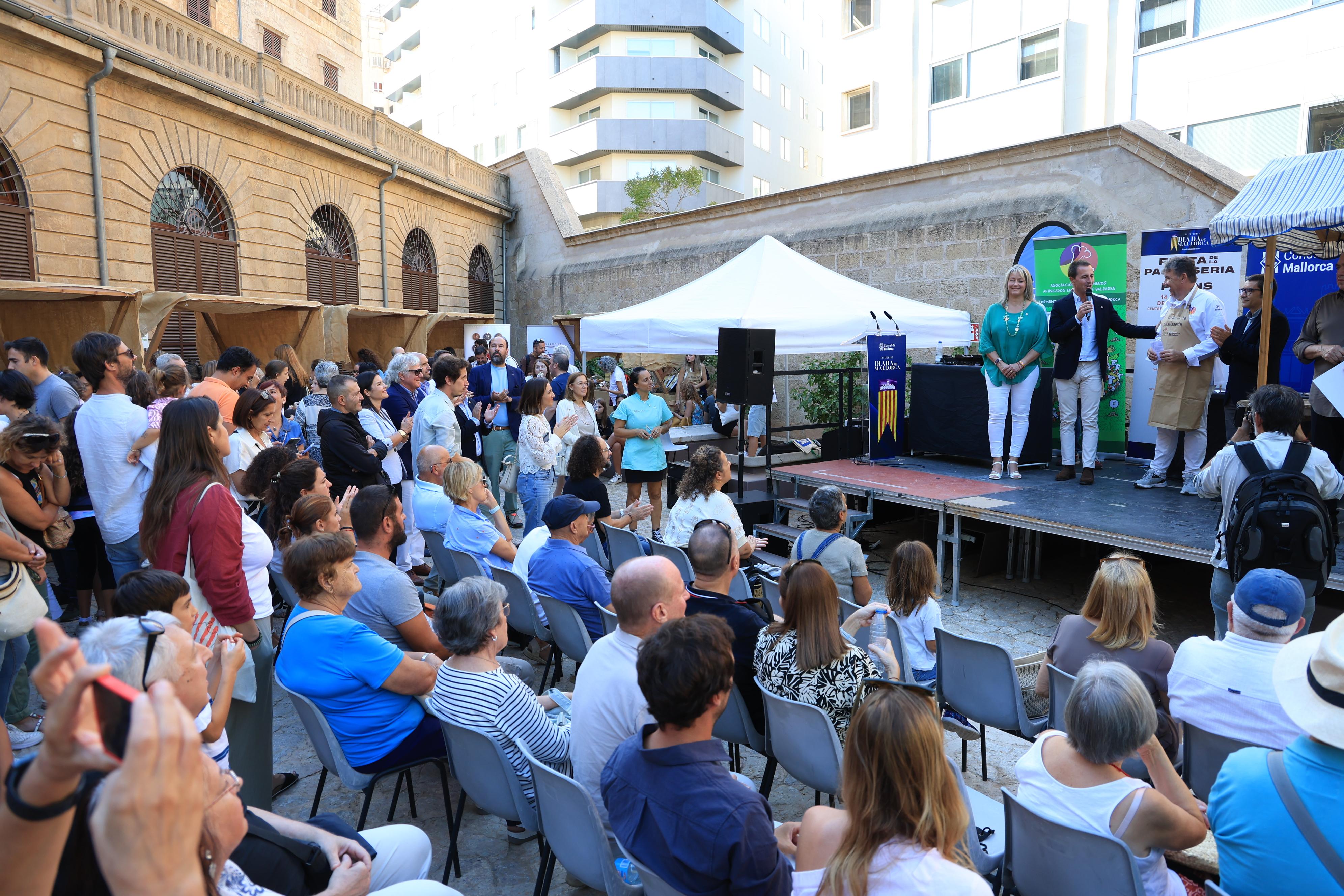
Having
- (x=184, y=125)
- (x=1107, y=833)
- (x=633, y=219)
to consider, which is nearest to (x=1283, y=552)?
(x=1107, y=833)

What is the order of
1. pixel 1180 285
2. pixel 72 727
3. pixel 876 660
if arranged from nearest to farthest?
pixel 72 727 < pixel 876 660 < pixel 1180 285

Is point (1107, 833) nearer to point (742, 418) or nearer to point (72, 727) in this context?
point (72, 727)

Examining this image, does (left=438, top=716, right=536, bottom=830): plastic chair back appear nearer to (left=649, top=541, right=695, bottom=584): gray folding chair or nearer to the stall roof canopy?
(left=649, top=541, right=695, bottom=584): gray folding chair

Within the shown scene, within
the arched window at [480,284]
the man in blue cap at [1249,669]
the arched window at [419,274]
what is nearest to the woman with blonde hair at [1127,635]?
the man in blue cap at [1249,669]

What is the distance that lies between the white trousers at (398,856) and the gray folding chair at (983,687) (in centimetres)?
218

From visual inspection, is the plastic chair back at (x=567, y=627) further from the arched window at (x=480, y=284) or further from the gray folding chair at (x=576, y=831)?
the arched window at (x=480, y=284)

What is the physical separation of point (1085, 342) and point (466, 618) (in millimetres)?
6038

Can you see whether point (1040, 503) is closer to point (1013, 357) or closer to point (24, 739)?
point (1013, 357)

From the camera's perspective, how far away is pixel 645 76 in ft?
112

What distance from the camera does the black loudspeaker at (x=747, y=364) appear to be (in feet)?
22.7

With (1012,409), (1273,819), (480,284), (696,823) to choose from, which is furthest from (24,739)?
(480,284)

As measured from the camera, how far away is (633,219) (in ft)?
94.0

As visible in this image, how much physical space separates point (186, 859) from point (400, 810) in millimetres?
2789

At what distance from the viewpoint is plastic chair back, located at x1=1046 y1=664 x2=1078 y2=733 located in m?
2.87
